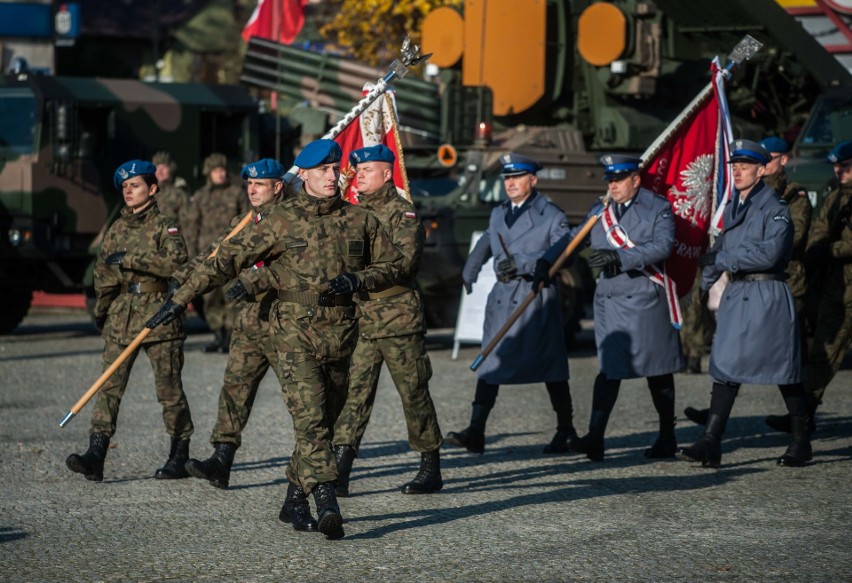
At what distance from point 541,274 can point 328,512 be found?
2769 mm

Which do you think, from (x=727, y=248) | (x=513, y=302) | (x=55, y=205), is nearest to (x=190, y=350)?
(x=55, y=205)

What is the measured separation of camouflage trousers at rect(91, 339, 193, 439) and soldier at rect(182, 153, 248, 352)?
6459mm

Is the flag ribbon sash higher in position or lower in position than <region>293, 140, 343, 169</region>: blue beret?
lower

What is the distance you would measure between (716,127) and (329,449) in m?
4.59

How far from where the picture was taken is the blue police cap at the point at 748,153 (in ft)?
29.9

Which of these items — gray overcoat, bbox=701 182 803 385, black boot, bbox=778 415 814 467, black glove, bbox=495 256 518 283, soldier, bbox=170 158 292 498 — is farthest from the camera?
black glove, bbox=495 256 518 283

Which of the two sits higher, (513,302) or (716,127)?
(716,127)

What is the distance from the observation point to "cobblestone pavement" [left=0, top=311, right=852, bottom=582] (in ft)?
21.9

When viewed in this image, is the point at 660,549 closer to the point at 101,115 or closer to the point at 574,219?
the point at 574,219

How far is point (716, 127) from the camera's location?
35.5 ft

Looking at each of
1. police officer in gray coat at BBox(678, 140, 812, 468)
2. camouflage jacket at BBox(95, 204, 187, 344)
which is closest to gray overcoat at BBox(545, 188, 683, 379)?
police officer in gray coat at BBox(678, 140, 812, 468)

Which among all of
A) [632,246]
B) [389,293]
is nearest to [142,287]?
[389,293]

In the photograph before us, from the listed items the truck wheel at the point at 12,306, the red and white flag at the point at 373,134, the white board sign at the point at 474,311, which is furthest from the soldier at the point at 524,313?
the truck wheel at the point at 12,306

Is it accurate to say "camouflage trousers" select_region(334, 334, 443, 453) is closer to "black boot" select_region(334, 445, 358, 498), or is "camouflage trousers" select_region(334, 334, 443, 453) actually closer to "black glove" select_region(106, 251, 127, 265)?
"black boot" select_region(334, 445, 358, 498)
